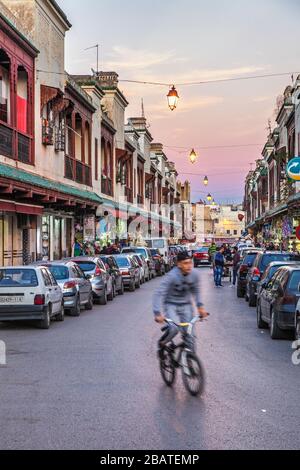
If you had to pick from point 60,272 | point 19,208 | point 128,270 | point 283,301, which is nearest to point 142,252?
point 128,270

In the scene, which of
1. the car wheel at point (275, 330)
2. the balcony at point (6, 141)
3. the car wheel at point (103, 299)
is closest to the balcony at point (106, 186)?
the balcony at point (6, 141)

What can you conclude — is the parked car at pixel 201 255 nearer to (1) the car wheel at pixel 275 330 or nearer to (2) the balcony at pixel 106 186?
(2) the balcony at pixel 106 186

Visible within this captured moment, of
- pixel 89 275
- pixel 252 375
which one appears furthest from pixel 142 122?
pixel 252 375

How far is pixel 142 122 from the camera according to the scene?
75.9 meters

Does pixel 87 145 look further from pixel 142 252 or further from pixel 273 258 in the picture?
pixel 273 258

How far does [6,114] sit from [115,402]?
2015 cm

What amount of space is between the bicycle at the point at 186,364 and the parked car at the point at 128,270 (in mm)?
20884

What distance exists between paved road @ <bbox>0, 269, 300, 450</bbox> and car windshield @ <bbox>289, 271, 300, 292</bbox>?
1.05 metres

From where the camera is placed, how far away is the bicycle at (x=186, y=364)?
29.8 feet

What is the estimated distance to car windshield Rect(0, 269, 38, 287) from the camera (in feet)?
54.3

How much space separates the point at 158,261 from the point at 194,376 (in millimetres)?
36836

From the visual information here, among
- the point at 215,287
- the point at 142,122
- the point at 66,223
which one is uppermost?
the point at 142,122

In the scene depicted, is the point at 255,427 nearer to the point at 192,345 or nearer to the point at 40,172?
the point at 192,345

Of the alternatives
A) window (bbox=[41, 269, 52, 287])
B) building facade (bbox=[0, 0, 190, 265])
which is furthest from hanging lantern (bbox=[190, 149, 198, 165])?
window (bbox=[41, 269, 52, 287])
